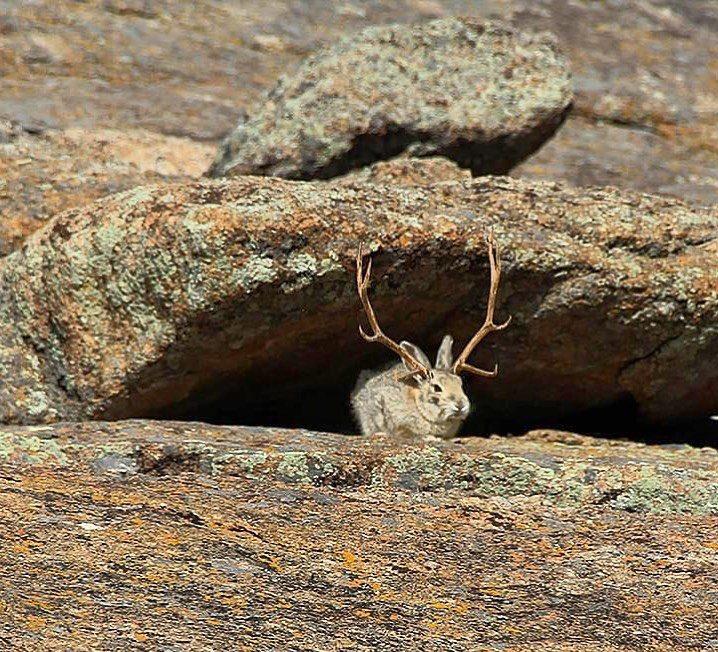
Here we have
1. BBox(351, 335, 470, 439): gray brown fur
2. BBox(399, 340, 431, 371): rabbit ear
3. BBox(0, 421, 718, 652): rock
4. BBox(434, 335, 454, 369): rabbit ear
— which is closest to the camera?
BBox(0, 421, 718, 652): rock

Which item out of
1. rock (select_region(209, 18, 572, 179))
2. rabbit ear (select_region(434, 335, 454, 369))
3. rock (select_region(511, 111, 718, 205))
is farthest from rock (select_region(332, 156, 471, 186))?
rock (select_region(511, 111, 718, 205))

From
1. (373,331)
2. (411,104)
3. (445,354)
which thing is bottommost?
(445,354)

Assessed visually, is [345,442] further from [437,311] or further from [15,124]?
[15,124]

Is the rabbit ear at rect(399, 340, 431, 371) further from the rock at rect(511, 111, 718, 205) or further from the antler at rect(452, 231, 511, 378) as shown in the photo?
the rock at rect(511, 111, 718, 205)

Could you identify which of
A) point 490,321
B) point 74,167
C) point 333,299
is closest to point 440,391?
point 490,321

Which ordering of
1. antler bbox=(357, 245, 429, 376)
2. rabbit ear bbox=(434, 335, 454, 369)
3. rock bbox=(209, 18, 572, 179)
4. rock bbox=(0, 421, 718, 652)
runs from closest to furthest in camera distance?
rock bbox=(0, 421, 718, 652)
antler bbox=(357, 245, 429, 376)
rabbit ear bbox=(434, 335, 454, 369)
rock bbox=(209, 18, 572, 179)

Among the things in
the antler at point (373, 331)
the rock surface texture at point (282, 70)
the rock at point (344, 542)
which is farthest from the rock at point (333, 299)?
the rock surface texture at point (282, 70)

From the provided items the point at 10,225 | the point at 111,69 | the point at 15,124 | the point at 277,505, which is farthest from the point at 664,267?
the point at 111,69

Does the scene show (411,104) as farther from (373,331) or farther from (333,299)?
(333,299)
